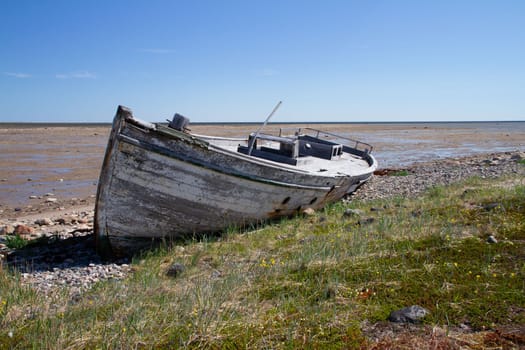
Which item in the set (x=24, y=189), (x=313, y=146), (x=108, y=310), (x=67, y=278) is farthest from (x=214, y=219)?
(x=24, y=189)

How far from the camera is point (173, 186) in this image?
7.41m

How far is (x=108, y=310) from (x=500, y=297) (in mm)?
4126

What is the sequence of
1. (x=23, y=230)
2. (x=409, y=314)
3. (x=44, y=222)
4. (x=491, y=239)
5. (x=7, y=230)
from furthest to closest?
(x=44, y=222) → (x=7, y=230) → (x=23, y=230) → (x=491, y=239) → (x=409, y=314)

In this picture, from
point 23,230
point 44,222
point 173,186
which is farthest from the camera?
point 44,222

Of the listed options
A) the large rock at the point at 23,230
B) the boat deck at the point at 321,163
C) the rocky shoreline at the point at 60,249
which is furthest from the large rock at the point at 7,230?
the boat deck at the point at 321,163

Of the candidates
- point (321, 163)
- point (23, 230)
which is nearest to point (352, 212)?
point (321, 163)

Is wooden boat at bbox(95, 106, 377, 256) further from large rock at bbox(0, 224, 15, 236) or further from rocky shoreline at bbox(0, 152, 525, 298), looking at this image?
large rock at bbox(0, 224, 15, 236)

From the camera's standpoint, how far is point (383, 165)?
75.6ft

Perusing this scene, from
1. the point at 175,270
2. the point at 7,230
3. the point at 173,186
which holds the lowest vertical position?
the point at 7,230

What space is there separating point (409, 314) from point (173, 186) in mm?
4730

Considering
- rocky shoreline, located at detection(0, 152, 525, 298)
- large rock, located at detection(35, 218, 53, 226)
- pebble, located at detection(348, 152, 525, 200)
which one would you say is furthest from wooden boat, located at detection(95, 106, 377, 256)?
A: pebble, located at detection(348, 152, 525, 200)

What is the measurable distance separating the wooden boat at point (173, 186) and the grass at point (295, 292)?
1.79 ft

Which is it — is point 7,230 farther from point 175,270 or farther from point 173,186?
point 175,270

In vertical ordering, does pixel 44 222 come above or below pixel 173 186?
below
